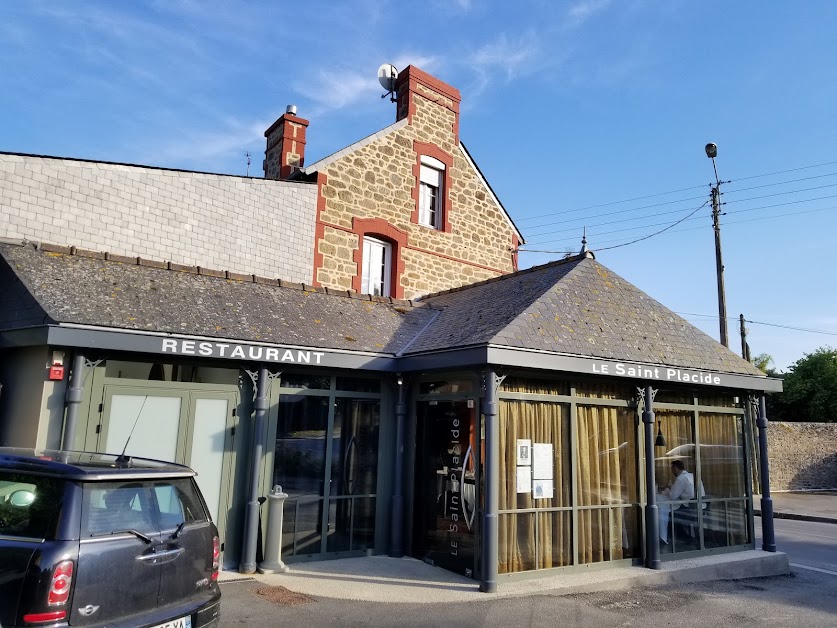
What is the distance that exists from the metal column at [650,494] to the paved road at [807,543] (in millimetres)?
2673

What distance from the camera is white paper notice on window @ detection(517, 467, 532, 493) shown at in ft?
27.2

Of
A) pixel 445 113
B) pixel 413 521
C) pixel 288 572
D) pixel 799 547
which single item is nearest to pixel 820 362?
pixel 799 547

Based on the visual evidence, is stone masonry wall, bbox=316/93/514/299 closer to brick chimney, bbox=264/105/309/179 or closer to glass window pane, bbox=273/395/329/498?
brick chimney, bbox=264/105/309/179

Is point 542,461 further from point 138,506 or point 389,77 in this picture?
point 389,77

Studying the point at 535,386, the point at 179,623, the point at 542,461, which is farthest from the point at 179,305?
the point at 542,461

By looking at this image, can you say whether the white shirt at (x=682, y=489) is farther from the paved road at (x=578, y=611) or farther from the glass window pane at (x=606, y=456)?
the paved road at (x=578, y=611)

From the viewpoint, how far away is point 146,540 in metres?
4.21

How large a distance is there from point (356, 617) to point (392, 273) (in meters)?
8.79

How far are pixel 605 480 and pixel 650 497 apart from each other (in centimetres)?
75

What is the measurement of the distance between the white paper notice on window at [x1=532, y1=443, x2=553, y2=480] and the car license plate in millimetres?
5073

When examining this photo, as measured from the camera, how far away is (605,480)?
9055mm

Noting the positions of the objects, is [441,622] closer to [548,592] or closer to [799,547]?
[548,592]

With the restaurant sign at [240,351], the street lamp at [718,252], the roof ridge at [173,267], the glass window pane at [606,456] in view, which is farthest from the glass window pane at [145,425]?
the street lamp at [718,252]

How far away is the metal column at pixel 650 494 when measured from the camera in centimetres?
902
